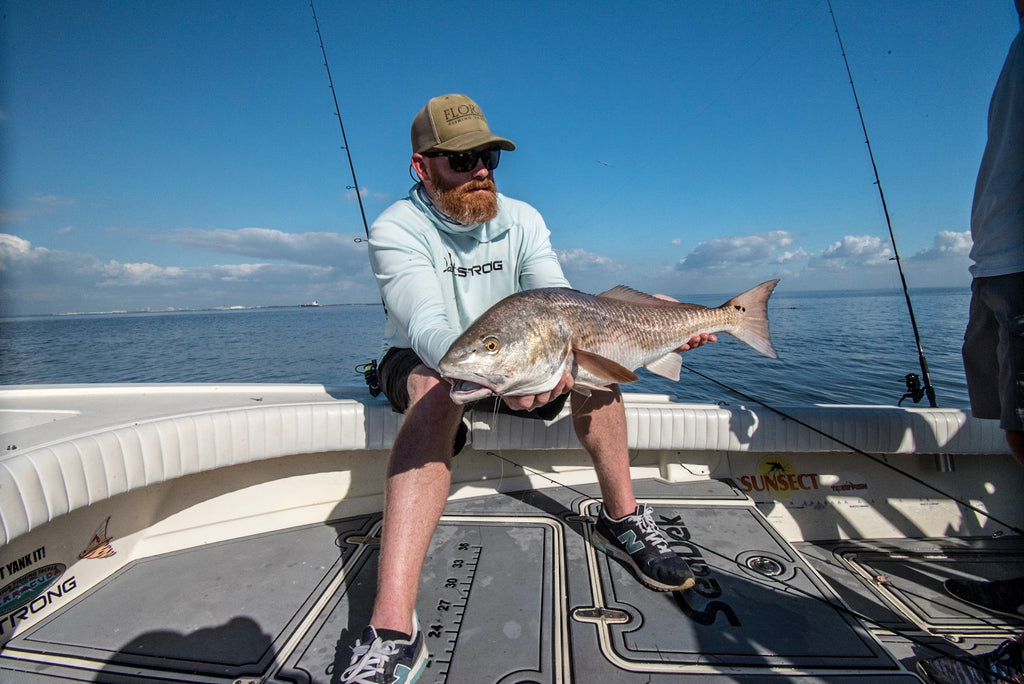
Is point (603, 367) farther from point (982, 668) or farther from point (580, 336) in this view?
point (982, 668)

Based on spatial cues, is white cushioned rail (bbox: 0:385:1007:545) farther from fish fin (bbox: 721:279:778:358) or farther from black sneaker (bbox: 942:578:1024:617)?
black sneaker (bbox: 942:578:1024:617)

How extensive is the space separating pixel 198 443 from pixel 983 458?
516 centimetres

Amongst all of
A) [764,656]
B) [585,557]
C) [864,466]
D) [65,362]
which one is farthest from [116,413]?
[65,362]

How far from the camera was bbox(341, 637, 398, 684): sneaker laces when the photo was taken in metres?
1.61

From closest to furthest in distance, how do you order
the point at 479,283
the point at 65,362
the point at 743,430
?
the point at 479,283
the point at 743,430
the point at 65,362

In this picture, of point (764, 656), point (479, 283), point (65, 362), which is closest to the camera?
point (764, 656)

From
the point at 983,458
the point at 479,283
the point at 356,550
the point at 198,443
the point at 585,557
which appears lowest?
the point at 983,458

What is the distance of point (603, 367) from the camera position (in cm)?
204

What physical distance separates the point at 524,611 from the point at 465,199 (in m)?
2.05

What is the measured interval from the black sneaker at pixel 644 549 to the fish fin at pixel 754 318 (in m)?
1.22

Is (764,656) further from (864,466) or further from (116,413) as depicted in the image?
(116,413)

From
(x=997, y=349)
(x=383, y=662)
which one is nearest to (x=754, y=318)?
(x=997, y=349)

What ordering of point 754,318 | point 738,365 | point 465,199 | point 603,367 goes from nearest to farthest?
point 603,367 → point 465,199 → point 754,318 → point 738,365

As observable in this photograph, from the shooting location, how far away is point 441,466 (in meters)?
2.11
